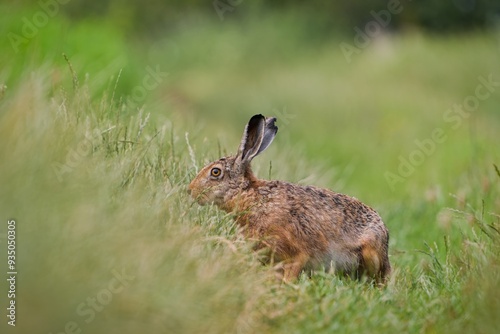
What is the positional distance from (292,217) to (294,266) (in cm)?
41

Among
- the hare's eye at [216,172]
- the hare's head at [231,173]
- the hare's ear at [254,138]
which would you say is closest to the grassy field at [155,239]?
the hare's head at [231,173]

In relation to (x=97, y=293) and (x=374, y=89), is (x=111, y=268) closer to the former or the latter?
(x=97, y=293)

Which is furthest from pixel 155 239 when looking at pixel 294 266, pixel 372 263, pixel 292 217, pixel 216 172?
pixel 372 263

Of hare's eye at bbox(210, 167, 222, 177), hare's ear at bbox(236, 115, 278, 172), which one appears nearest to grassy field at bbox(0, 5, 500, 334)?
hare's eye at bbox(210, 167, 222, 177)

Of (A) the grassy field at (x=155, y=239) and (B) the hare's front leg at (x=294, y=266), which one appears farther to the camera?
(B) the hare's front leg at (x=294, y=266)

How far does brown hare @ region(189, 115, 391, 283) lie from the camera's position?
22.5 feet

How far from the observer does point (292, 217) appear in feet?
22.9

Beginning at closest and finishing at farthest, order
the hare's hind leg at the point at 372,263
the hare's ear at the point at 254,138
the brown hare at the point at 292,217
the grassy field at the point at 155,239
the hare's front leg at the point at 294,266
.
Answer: the grassy field at the point at 155,239 < the hare's front leg at the point at 294,266 < the brown hare at the point at 292,217 < the hare's hind leg at the point at 372,263 < the hare's ear at the point at 254,138

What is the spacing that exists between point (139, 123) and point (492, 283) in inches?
138

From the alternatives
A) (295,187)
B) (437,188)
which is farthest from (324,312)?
(437,188)

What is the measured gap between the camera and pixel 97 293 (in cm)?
485

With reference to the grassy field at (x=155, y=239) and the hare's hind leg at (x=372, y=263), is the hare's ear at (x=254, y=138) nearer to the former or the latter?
the grassy field at (x=155, y=239)

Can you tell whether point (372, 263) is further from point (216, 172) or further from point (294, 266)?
point (216, 172)

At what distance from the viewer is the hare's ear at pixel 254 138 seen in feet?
23.9
